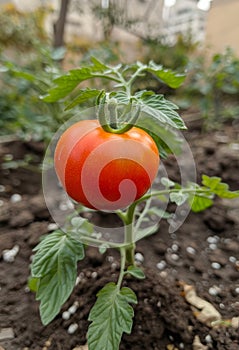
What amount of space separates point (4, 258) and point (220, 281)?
0.53 meters

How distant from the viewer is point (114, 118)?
19.6 inches

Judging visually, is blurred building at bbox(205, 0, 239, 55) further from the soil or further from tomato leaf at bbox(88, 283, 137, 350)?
tomato leaf at bbox(88, 283, 137, 350)

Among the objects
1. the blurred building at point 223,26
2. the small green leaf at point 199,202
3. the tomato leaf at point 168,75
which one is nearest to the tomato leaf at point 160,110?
the tomato leaf at point 168,75

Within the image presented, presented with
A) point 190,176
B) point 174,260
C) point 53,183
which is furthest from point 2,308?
point 190,176

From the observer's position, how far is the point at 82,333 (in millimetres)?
668

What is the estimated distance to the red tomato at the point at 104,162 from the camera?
17.8 inches

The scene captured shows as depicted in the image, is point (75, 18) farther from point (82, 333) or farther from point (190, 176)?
point (82, 333)

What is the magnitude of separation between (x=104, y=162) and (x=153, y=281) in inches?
15.3

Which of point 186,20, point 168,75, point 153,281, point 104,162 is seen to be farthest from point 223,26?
point 104,162

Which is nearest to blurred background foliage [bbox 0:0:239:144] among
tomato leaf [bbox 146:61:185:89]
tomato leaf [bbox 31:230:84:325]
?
tomato leaf [bbox 146:61:185:89]

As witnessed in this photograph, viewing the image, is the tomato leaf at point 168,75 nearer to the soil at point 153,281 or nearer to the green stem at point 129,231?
the green stem at point 129,231

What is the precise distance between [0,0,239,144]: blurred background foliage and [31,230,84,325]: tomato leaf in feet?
1.56

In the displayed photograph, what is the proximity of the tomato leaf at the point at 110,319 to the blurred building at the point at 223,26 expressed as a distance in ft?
9.66

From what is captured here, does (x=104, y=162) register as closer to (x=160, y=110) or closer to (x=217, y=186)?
(x=160, y=110)
